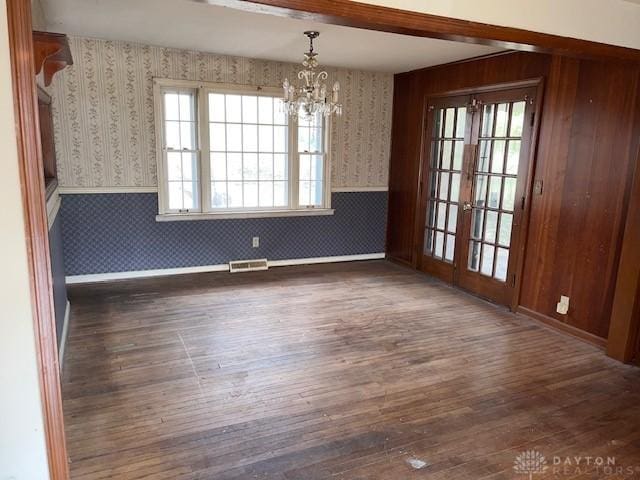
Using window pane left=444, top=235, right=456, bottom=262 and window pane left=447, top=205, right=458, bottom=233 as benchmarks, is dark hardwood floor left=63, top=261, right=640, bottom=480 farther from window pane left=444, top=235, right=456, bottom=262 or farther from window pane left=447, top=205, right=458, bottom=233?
window pane left=447, top=205, right=458, bottom=233

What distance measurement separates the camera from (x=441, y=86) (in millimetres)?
5195

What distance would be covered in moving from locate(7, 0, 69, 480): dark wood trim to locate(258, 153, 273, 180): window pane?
4.08 meters

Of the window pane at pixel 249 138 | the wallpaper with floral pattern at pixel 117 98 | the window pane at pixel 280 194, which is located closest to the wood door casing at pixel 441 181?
the window pane at pixel 280 194

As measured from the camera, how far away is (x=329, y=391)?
287 cm

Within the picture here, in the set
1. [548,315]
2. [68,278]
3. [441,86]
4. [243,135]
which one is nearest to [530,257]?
[548,315]

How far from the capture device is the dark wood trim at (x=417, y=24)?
181 centimetres

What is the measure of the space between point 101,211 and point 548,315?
452 cm

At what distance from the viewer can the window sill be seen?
517 cm

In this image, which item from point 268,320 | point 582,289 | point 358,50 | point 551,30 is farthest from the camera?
point 358,50

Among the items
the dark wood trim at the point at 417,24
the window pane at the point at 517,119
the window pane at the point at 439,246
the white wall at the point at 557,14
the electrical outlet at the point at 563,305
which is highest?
the white wall at the point at 557,14

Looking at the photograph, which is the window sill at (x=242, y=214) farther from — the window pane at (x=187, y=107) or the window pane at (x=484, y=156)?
the window pane at (x=484, y=156)

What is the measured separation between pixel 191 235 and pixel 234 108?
1.55 metres

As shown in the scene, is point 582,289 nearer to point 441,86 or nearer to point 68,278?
point 441,86

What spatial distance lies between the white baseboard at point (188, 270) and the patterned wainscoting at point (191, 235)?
0.16 feet
